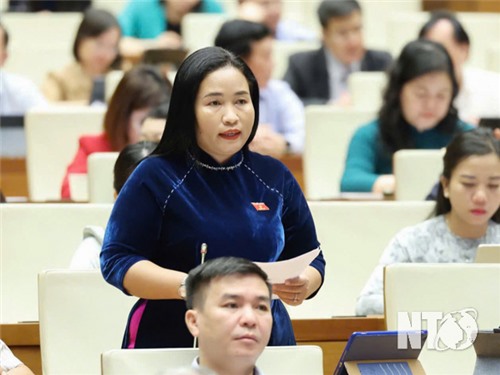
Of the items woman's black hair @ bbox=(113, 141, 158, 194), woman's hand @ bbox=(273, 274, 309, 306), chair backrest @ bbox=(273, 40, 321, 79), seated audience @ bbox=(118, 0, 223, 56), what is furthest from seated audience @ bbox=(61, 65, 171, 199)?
seated audience @ bbox=(118, 0, 223, 56)

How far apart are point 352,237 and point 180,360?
59.7 inches

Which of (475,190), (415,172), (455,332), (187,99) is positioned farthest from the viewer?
(415,172)

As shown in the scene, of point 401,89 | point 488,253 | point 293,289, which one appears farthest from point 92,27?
point 293,289

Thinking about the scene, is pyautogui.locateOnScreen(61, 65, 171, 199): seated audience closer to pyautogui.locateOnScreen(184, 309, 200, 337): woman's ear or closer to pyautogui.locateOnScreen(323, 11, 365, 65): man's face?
pyautogui.locateOnScreen(323, 11, 365, 65): man's face

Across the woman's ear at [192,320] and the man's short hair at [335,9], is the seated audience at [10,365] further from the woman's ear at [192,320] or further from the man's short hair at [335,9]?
the man's short hair at [335,9]

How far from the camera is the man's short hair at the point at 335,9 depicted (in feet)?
19.8

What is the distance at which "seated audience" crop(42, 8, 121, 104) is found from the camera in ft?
19.3

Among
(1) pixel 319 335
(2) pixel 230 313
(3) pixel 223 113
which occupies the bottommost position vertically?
(1) pixel 319 335

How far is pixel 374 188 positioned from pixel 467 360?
1.46m

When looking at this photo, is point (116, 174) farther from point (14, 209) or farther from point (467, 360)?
point (467, 360)

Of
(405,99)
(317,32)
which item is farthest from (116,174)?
(317,32)

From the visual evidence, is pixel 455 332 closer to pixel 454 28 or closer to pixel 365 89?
pixel 365 89

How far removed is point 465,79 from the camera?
18.9 feet

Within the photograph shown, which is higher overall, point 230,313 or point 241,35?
point 241,35
